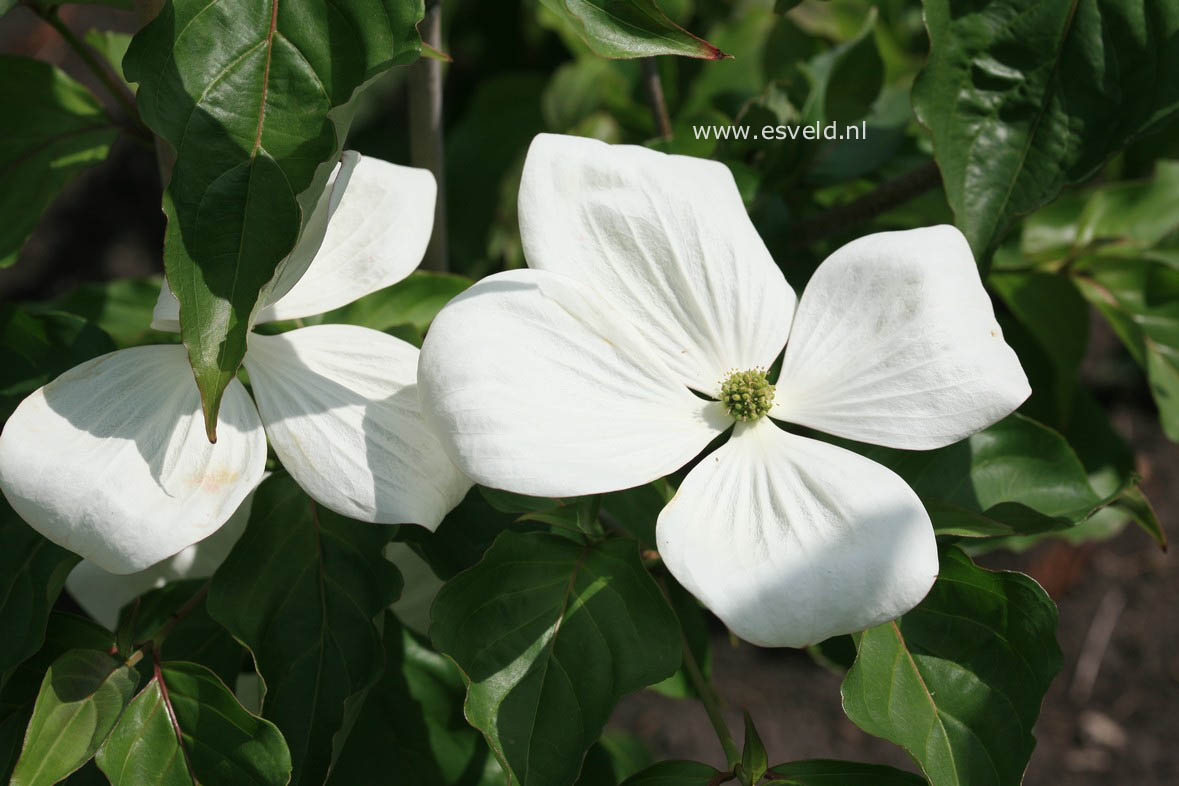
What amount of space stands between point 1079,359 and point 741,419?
→ 1.59ft

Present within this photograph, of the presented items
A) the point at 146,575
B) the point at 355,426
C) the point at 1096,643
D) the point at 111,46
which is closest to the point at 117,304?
the point at 111,46

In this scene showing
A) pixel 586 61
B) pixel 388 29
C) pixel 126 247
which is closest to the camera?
pixel 388 29

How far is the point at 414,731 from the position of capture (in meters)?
0.73

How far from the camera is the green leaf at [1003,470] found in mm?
663

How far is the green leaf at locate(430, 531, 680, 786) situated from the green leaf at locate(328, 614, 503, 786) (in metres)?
0.17

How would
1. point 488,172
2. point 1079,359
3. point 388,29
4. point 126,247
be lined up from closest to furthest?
1. point 388,29
2. point 1079,359
3. point 488,172
4. point 126,247

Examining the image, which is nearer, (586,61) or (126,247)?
(586,61)

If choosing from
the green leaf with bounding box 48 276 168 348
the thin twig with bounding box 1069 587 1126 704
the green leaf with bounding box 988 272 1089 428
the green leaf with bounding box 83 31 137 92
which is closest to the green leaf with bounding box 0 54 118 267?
the green leaf with bounding box 83 31 137 92

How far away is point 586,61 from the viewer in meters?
1.22

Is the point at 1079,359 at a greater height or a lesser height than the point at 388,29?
lesser

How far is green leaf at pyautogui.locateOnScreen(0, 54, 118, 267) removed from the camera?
0.77 metres

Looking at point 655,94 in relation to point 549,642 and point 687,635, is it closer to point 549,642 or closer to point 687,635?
point 687,635

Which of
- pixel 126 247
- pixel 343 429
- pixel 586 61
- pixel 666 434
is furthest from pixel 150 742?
pixel 126 247

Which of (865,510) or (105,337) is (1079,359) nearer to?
(865,510)
